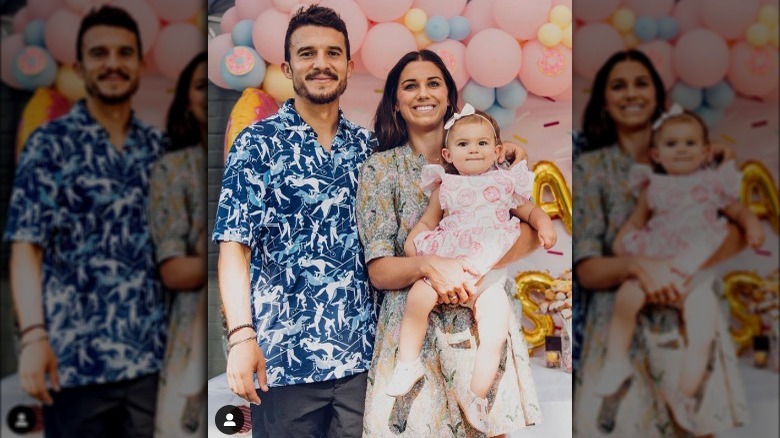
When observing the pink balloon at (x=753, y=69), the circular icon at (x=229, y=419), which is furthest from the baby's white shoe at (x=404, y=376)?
the pink balloon at (x=753, y=69)

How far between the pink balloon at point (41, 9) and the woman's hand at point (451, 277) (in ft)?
5.95

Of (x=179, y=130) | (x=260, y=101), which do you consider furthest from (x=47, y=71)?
(x=260, y=101)

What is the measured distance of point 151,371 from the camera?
3168mm

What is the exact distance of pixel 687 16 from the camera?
10.4ft

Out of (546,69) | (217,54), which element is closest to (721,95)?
(546,69)

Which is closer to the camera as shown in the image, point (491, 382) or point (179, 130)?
point (491, 382)

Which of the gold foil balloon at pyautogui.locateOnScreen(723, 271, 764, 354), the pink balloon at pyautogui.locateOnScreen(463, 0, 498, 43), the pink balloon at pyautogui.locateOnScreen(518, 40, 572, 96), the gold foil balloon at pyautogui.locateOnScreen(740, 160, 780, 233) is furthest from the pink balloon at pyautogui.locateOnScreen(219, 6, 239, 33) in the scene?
the gold foil balloon at pyautogui.locateOnScreen(723, 271, 764, 354)

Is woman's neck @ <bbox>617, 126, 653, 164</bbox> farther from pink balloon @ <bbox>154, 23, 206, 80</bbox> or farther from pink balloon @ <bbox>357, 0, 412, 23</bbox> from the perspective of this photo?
pink balloon @ <bbox>154, 23, 206, 80</bbox>

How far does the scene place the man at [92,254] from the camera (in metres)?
3.07

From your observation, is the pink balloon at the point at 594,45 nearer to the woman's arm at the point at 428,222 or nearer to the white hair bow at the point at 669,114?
the white hair bow at the point at 669,114

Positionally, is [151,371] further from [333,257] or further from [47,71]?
[47,71]

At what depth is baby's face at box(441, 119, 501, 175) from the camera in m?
3.02

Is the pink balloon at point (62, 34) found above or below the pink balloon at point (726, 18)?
below

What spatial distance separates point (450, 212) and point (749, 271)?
129 centimetres
